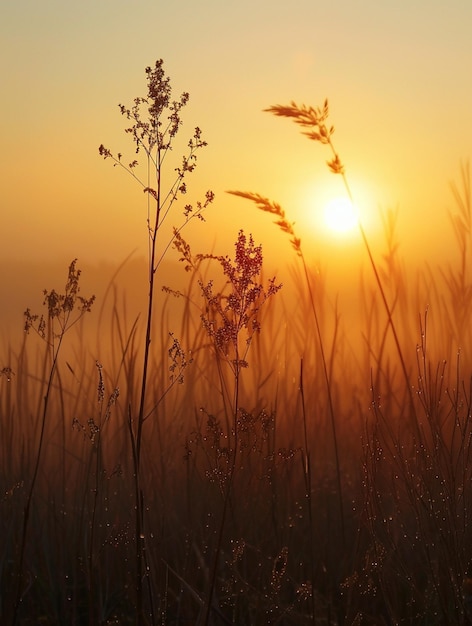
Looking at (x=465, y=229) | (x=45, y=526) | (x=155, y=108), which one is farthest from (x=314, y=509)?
(x=155, y=108)

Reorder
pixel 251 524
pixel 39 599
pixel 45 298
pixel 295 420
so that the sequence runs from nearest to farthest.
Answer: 1. pixel 45 298
2. pixel 39 599
3. pixel 251 524
4. pixel 295 420

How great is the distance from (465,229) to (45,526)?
233cm

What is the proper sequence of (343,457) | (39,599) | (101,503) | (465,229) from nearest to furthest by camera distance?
(101,503)
(39,599)
(465,229)
(343,457)

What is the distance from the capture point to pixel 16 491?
3395 millimetres

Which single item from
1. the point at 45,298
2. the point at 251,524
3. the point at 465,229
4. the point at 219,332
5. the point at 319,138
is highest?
the point at 319,138

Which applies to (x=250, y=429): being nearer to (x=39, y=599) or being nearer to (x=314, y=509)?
(x=39, y=599)

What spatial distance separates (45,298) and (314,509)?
1919 millimetres

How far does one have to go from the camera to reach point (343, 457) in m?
4.30

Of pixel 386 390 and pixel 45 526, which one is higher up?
pixel 386 390

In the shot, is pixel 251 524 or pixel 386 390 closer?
pixel 251 524

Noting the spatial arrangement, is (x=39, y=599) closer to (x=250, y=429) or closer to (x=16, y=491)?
(x=16, y=491)

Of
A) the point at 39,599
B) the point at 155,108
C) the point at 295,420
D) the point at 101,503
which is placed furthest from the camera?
the point at 295,420

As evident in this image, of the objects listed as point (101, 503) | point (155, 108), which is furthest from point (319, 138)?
point (101, 503)

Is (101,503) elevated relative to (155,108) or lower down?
lower down
